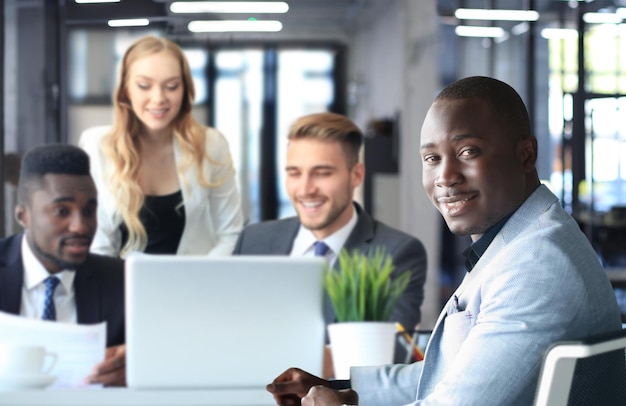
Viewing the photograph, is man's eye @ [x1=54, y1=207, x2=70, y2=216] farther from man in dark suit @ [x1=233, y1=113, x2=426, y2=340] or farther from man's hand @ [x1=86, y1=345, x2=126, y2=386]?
man's hand @ [x1=86, y1=345, x2=126, y2=386]

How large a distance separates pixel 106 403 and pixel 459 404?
168 centimetres

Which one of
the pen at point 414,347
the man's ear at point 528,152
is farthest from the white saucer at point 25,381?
the man's ear at point 528,152

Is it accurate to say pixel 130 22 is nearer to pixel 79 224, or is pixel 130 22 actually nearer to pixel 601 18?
pixel 79 224

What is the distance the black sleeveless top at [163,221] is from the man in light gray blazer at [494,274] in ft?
9.67

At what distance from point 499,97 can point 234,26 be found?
3325mm

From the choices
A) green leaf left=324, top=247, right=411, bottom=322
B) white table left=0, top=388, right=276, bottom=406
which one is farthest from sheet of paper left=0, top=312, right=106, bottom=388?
green leaf left=324, top=247, right=411, bottom=322

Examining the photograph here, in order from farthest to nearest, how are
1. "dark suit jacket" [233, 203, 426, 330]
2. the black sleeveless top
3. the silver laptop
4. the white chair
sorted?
the black sleeveless top, "dark suit jacket" [233, 203, 426, 330], the silver laptop, the white chair

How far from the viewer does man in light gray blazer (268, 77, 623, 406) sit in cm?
128

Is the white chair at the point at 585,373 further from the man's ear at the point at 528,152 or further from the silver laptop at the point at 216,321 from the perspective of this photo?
the silver laptop at the point at 216,321

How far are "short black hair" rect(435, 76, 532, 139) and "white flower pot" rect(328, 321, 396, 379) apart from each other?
1386 millimetres

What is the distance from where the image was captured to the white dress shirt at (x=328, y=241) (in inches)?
165

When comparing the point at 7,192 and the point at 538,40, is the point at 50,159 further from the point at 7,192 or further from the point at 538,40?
the point at 538,40

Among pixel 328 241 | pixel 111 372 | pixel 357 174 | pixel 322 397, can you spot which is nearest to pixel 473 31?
pixel 357 174

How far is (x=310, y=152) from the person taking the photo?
4.48 m
